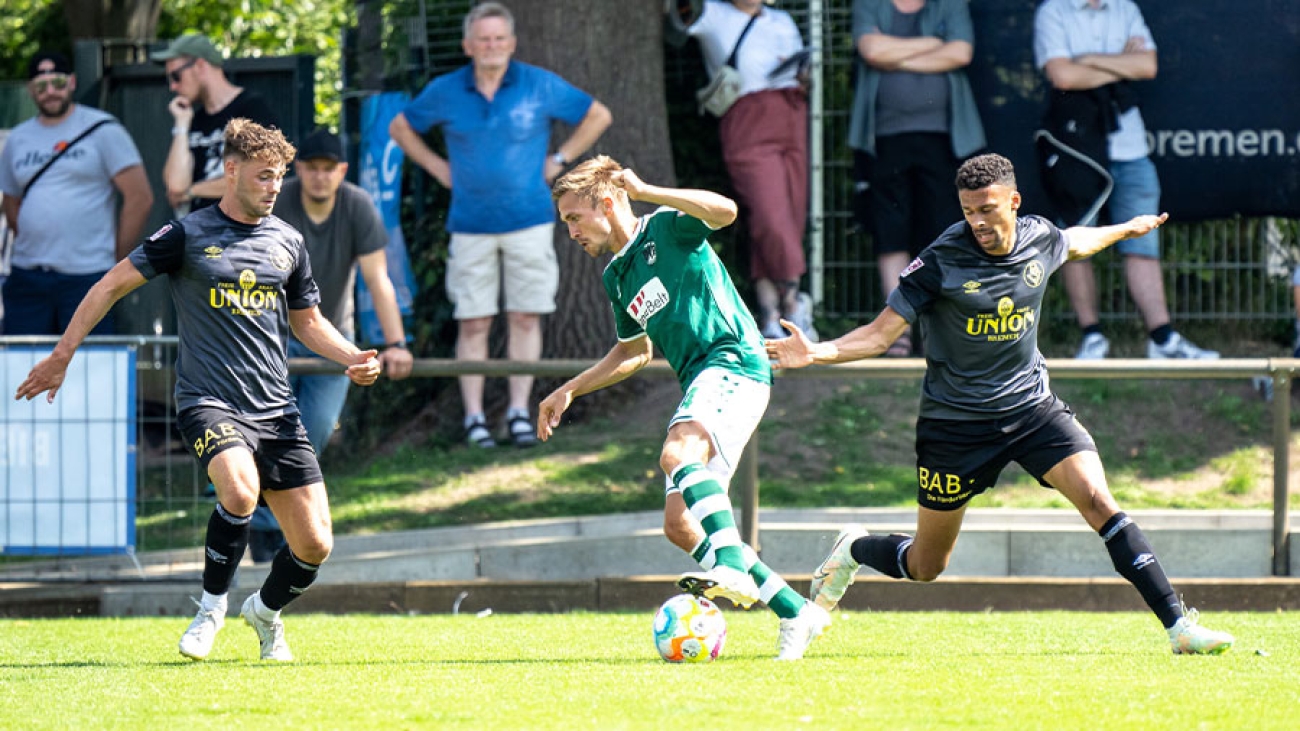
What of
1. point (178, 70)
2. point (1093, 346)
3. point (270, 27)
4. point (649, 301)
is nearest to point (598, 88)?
point (178, 70)

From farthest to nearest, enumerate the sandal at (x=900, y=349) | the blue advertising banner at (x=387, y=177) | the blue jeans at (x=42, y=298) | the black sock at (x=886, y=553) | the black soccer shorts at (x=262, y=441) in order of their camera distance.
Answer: the blue advertising banner at (x=387, y=177) → the sandal at (x=900, y=349) → the blue jeans at (x=42, y=298) → the black sock at (x=886, y=553) → the black soccer shorts at (x=262, y=441)

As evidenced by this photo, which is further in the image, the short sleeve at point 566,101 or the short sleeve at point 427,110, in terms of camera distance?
the short sleeve at point 427,110

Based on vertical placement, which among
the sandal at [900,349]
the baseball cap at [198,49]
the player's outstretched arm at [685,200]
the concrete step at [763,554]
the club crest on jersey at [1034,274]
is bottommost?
the concrete step at [763,554]

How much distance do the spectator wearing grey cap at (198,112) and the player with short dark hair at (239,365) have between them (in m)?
4.40

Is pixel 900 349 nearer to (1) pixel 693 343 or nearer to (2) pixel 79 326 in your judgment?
(1) pixel 693 343

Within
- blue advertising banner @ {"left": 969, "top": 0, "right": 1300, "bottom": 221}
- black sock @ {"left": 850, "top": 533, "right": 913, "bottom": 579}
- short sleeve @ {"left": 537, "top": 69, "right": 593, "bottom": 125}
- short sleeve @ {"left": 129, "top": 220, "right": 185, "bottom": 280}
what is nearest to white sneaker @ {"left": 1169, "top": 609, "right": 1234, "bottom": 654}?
black sock @ {"left": 850, "top": 533, "right": 913, "bottom": 579}

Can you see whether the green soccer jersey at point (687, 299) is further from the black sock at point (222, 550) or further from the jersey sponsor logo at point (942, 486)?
the black sock at point (222, 550)

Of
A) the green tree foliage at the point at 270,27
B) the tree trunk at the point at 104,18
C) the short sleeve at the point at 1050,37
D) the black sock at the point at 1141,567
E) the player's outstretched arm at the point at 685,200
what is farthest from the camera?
A: the green tree foliage at the point at 270,27

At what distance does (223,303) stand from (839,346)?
264 centimetres

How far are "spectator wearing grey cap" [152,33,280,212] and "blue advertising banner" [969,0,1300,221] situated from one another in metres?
5.21

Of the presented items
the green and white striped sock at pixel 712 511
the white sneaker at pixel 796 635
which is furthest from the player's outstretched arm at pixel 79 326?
the white sneaker at pixel 796 635

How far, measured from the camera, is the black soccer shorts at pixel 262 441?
777 centimetres

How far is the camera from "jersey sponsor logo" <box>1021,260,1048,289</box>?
785cm

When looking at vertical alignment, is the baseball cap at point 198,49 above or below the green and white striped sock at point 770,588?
above
